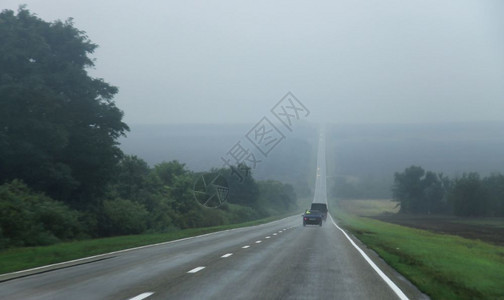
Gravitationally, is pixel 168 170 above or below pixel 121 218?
above

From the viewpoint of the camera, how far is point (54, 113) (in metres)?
37.8

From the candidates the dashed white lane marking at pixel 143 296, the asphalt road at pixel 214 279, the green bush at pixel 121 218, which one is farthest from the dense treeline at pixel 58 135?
the dashed white lane marking at pixel 143 296

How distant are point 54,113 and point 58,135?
9.18 feet

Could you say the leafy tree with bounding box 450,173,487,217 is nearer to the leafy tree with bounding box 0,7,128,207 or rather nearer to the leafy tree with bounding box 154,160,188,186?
the leafy tree with bounding box 154,160,188,186

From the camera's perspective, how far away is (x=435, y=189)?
158625 millimetres

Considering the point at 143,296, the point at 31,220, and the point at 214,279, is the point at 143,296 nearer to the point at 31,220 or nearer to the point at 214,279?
the point at 214,279

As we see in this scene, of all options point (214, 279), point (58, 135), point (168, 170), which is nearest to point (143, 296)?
point (214, 279)

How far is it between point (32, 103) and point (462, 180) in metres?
115

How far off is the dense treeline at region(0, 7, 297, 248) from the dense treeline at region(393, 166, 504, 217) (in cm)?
9323

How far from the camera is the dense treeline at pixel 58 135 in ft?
109

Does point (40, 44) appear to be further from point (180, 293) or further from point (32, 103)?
point (180, 293)

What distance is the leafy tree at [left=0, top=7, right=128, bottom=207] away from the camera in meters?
35.1

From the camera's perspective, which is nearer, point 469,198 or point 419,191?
point 469,198

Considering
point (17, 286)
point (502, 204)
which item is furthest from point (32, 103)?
point (502, 204)
